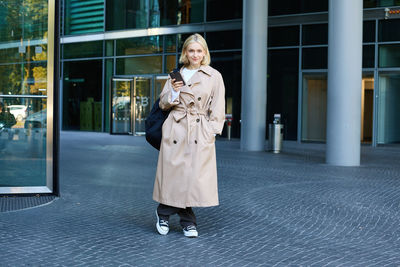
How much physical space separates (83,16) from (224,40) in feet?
27.6

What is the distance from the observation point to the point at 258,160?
13820mm

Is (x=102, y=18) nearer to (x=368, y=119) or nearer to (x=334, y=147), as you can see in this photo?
(x=368, y=119)

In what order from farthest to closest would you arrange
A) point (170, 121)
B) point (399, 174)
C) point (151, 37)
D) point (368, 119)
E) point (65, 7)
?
point (65, 7)
point (151, 37)
point (368, 119)
point (399, 174)
point (170, 121)

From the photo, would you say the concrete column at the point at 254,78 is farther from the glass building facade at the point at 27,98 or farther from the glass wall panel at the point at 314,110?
the glass building facade at the point at 27,98

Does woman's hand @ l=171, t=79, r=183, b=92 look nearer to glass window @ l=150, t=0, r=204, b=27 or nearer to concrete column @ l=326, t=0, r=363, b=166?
A: concrete column @ l=326, t=0, r=363, b=166

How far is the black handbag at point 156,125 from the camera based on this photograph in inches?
214

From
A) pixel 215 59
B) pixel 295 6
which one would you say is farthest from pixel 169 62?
pixel 295 6

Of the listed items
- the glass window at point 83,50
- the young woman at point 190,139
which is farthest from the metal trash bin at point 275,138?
the glass window at point 83,50

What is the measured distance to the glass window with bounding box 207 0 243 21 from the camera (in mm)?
22141

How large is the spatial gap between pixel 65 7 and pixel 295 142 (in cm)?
1400

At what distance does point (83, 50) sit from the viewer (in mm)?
26875

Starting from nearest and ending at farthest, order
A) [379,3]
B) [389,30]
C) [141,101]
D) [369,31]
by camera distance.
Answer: [389,30] < [379,3] < [369,31] < [141,101]

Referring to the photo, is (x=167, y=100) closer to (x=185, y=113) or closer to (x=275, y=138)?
(x=185, y=113)

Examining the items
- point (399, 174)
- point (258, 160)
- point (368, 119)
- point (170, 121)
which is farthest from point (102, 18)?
point (170, 121)
